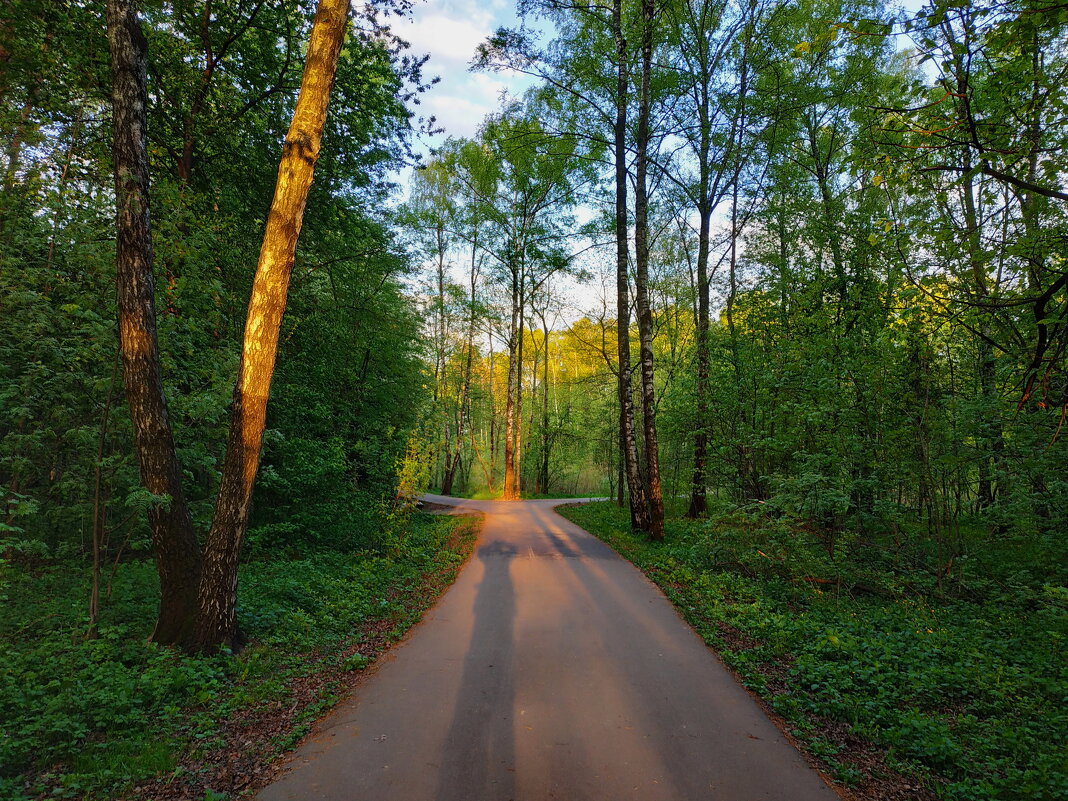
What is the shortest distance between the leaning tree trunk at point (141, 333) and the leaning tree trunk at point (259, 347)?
0.35m

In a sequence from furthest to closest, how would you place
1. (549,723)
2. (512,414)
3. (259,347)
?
(512,414)
(259,347)
(549,723)

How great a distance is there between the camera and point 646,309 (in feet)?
37.0

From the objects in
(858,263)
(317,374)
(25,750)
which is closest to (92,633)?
(25,750)

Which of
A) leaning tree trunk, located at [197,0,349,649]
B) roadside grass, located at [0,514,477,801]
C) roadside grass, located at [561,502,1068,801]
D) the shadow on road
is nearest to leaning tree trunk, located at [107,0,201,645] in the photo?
leaning tree trunk, located at [197,0,349,649]

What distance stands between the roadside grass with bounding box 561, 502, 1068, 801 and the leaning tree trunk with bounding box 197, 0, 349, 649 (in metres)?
5.54

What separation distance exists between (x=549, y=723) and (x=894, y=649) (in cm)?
421

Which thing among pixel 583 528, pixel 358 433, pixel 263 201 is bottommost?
→ pixel 583 528

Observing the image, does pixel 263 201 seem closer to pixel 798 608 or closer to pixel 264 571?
pixel 264 571

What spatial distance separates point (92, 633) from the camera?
4.72m

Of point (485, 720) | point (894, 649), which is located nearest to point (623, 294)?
point (894, 649)

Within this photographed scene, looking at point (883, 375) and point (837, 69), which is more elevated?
point (837, 69)

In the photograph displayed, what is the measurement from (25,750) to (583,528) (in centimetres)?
1194

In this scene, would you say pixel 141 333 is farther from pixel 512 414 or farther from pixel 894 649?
pixel 512 414

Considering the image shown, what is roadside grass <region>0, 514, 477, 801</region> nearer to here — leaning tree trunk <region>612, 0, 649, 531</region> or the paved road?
the paved road
